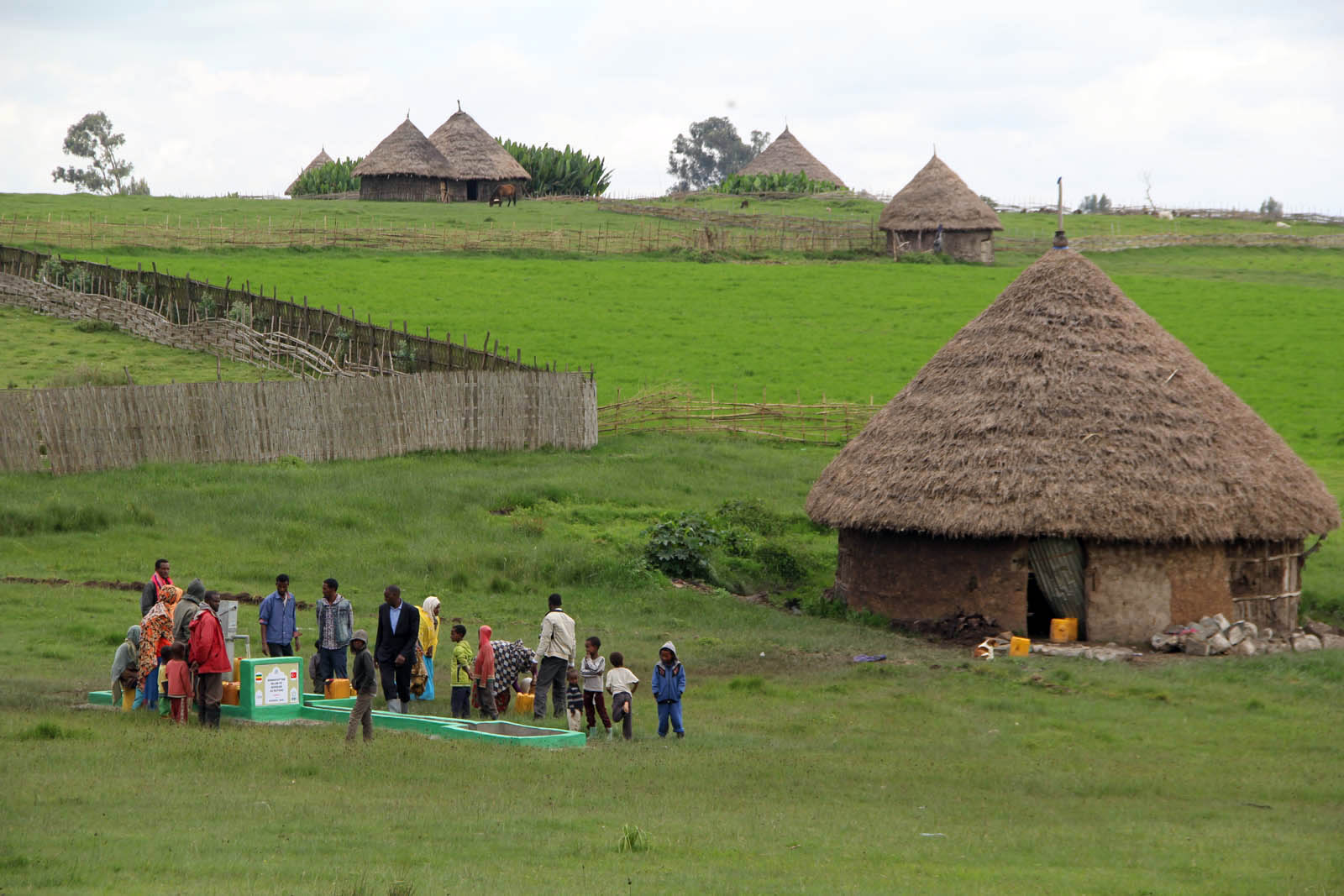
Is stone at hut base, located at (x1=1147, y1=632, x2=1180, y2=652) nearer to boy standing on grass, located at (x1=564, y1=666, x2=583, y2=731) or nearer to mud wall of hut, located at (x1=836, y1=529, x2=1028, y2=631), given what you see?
mud wall of hut, located at (x1=836, y1=529, x2=1028, y2=631)

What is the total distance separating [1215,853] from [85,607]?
14.4 meters

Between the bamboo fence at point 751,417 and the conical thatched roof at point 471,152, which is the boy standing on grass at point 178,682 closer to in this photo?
the bamboo fence at point 751,417

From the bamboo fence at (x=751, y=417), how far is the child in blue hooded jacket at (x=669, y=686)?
2038 centimetres

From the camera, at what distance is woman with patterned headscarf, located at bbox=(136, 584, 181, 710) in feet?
48.3

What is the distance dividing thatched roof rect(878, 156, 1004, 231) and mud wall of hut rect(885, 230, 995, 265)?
0.51 metres

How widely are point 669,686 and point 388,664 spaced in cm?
279

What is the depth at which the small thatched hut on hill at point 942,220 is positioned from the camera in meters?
58.8

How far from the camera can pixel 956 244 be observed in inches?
2344

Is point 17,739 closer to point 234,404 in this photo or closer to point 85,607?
point 85,607

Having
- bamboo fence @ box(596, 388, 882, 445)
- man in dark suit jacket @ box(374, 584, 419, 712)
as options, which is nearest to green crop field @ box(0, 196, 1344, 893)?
man in dark suit jacket @ box(374, 584, 419, 712)

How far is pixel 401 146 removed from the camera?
236ft

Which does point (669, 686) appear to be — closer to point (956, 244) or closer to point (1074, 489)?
point (1074, 489)

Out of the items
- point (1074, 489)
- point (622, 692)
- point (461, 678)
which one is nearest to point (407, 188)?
point (1074, 489)

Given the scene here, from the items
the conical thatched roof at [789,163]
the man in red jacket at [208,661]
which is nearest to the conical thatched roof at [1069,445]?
the man in red jacket at [208,661]
